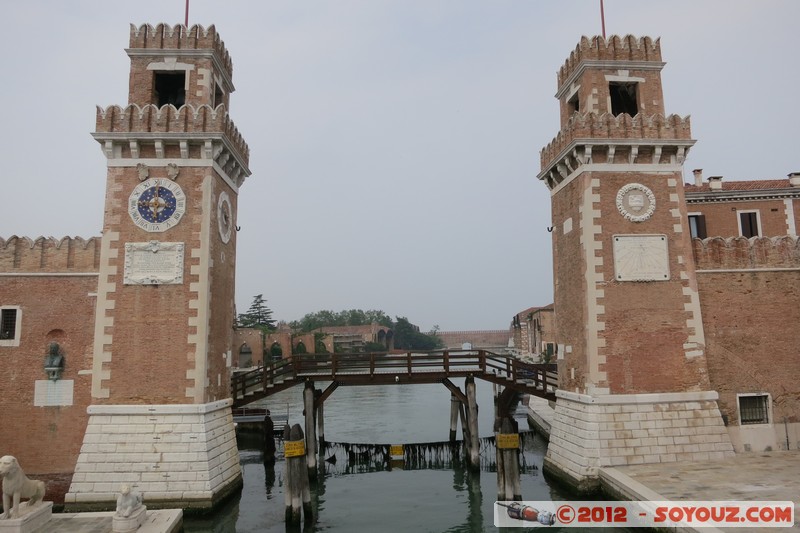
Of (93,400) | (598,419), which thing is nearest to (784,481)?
(598,419)

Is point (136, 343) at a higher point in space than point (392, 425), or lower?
higher

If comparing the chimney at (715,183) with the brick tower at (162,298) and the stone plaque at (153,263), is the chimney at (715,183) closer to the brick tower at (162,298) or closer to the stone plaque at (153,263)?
the brick tower at (162,298)

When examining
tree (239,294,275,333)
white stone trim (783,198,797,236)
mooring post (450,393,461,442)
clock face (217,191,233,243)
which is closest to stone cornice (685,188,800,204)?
white stone trim (783,198,797,236)

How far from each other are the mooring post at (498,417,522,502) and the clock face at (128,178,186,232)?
38.7ft

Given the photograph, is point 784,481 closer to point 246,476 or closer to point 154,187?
point 246,476

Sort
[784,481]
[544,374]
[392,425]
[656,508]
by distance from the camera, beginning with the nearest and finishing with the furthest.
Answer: [656,508] < [784,481] < [544,374] < [392,425]

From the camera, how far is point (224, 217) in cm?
1928


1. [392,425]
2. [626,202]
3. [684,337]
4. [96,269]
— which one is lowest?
[392,425]

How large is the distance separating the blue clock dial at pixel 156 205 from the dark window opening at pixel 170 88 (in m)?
3.98

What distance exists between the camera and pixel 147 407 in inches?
645

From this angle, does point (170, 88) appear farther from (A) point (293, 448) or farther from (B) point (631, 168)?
(B) point (631, 168)

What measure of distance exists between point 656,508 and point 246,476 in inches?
579

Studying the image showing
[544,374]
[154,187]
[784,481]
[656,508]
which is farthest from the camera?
[544,374]

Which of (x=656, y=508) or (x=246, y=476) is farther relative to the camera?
(x=246, y=476)
